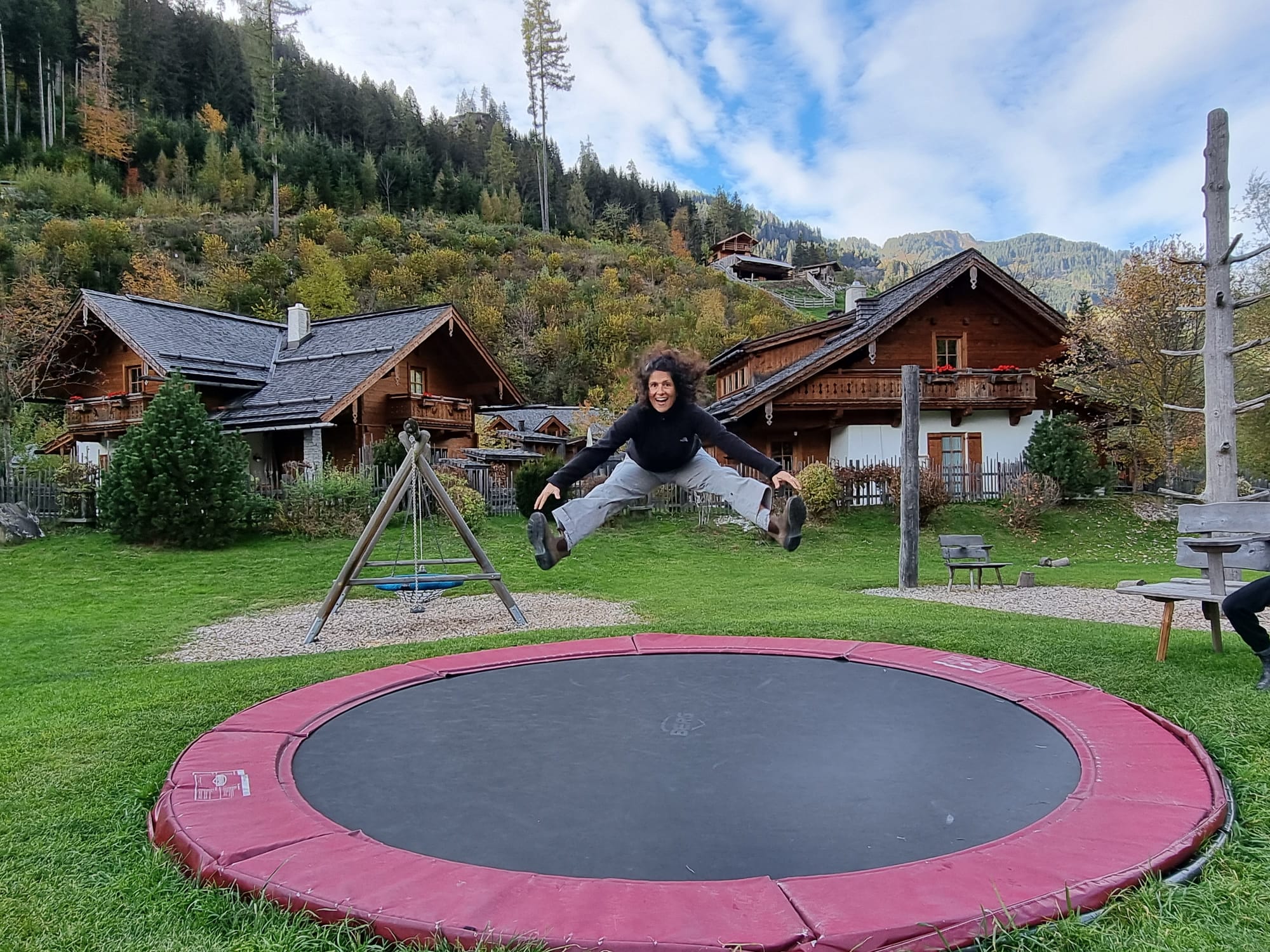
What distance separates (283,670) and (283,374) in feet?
47.0

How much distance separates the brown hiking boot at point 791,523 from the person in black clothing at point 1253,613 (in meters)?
1.93

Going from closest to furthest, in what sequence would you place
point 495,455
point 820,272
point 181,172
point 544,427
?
point 495,455 → point 544,427 → point 181,172 → point 820,272

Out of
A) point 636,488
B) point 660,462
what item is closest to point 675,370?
point 660,462

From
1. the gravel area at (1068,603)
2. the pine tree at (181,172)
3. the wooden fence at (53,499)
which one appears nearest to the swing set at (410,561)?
the gravel area at (1068,603)

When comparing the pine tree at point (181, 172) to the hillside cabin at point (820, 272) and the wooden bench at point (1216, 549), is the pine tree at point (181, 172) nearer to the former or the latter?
the hillside cabin at point (820, 272)

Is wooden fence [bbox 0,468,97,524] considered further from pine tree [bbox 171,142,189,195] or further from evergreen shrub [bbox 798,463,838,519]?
pine tree [bbox 171,142,189,195]

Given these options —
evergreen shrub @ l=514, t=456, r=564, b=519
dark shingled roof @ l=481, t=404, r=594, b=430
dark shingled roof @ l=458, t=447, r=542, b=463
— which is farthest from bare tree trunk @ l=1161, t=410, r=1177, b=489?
dark shingled roof @ l=481, t=404, r=594, b=430

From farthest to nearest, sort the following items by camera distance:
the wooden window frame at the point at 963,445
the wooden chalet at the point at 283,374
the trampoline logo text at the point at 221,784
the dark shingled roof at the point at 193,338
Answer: the wooden window frame at the point at 963,445 → the dark shingled roof at the point at 193,338 → the wooden chalet at the point at 283,374 → the trampoline logo text at the point at 221,784

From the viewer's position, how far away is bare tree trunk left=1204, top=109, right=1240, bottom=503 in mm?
6629

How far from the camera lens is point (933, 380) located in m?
16.4

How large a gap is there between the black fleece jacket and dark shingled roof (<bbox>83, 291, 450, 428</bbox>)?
12.4 m

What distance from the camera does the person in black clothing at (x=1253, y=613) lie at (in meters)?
3.53

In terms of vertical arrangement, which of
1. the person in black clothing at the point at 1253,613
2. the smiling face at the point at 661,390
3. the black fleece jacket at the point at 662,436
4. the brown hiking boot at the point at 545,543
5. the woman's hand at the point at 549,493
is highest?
the smiling face at the point at 661,390

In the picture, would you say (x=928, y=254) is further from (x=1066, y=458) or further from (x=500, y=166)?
(x=1066, y=458)
